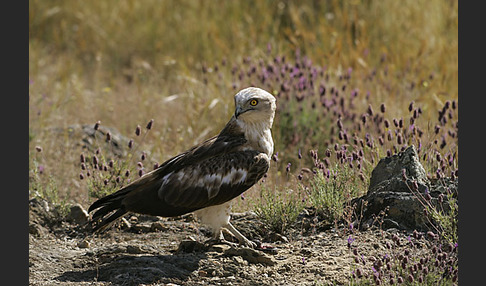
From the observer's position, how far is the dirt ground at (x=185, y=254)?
4992mm

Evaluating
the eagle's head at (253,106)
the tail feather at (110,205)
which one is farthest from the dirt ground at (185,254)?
the eagle's head at (253,106)

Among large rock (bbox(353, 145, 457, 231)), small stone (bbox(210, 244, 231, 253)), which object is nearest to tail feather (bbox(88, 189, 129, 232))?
small stone (bbox(210, 244, 231, 253))

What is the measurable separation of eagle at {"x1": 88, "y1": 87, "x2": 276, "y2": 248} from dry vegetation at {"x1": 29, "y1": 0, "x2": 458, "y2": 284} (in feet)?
1.54

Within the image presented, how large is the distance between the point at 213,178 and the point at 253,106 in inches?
23.9

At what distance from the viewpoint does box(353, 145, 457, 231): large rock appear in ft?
17.9

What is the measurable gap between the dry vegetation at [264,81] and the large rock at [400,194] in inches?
7.9

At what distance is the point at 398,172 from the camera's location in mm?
5727

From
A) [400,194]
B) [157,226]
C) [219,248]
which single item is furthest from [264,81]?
[219,248]

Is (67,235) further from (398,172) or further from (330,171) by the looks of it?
(398,172)

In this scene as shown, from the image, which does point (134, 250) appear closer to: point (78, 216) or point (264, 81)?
point (78, 216)

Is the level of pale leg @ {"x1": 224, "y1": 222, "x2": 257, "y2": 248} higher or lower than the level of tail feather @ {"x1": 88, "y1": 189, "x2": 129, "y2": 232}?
lower

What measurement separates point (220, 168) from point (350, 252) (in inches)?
43.8

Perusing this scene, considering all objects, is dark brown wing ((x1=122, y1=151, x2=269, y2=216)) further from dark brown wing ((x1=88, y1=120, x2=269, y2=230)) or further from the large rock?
the large rock

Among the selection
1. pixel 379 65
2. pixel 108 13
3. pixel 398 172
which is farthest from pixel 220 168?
pixel 108 13
